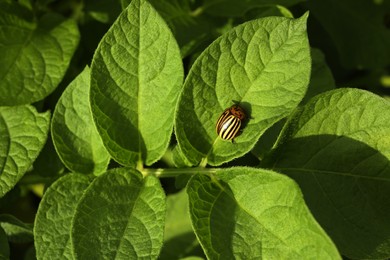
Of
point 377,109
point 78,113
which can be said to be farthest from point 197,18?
point 377,109

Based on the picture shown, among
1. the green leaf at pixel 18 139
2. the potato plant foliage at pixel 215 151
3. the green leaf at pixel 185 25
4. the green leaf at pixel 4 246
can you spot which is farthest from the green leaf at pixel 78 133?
the green leaf at pixel 185 25

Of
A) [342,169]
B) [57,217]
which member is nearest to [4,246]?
[57,217]

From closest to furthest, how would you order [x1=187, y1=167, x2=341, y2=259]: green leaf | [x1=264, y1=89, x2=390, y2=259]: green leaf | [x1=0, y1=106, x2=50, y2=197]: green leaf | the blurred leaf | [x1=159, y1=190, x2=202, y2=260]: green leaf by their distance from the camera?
[x1=187, y1=167, x2=341, y2=259]: green leaf, [x1=264, y1=89, x2=390, y2=259]: green leaf, [x1=0, y1=106, x2=50, y2=197]: green leaf, [x1=159, y1=190, x2=202, y2=260]: green leaf, the blurred leaf

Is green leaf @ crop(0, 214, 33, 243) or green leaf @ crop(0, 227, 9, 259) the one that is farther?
green leaf @ crop(0, 214, 33, 243)

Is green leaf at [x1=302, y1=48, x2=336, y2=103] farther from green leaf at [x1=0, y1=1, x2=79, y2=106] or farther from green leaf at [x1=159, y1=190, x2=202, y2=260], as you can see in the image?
green leaf at [x1=0, y1=1, x2=79, y2=106]

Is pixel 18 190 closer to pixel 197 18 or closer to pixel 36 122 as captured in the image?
pixel 36 122

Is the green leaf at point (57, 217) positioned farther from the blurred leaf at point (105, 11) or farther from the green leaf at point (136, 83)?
the blurred leaf at point (105, 11)

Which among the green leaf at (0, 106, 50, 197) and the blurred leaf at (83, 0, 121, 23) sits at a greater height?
the blurred leaf at (83, 0, 121, 23)

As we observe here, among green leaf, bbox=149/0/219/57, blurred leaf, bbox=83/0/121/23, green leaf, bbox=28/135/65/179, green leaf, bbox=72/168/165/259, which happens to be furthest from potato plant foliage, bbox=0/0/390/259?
blurred leaf, bbox=83/0/121/23
